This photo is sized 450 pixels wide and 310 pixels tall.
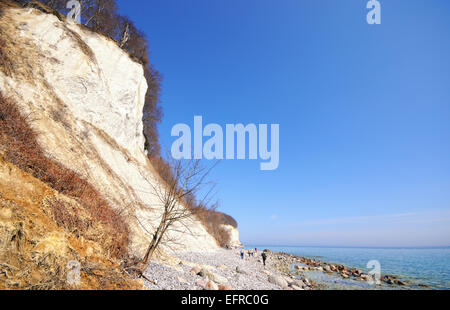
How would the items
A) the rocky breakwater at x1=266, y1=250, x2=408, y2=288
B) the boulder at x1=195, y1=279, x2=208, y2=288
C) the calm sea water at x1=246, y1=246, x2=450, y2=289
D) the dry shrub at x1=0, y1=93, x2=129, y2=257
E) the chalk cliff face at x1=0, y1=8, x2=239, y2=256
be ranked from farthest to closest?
1. the calm sea water at x1=246, y1=246, x2=450, y2=289
2. the rocky breakwater at x1=266, y1=250, x2=408, y2=288
3. the chalk cliff face at x1=0, y1=8, x2=239, y2=256
4. the dry shrub at x1=0, y1=93, x2=129, y2=257
5. the boulder at x1=195, y1=279, x2=208, y2=288

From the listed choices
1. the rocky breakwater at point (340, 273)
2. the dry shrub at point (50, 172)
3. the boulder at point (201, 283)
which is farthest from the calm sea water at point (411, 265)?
the dry shrub at point (50, 172)

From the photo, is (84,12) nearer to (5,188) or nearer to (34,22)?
(34,22)

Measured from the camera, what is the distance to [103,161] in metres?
13.7

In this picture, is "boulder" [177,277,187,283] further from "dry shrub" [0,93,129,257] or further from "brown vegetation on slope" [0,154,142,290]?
"dry shrub" [0,93,129,257]

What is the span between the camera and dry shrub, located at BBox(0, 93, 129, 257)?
24.6 feet

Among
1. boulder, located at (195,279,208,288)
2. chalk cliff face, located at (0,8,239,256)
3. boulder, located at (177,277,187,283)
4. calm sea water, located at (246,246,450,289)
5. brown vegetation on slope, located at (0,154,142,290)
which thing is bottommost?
calm sea water, located at (246,246,450,289)

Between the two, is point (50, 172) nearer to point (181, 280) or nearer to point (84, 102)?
point (181, 280)

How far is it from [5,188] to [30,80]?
32.3 feet

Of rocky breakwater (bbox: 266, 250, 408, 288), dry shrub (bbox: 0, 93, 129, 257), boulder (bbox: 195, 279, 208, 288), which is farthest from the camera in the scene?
rocky breakwater (bbox: 266, 250, 408, 288)

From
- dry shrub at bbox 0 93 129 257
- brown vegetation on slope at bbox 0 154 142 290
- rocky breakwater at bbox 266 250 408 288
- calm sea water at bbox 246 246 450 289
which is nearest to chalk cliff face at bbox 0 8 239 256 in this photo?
dry shrub at bbox 0 93 129 257

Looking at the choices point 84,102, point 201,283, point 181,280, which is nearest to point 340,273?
point 201,283

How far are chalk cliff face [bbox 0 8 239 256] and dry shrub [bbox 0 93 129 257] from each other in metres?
0.86

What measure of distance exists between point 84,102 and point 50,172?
30.1ft

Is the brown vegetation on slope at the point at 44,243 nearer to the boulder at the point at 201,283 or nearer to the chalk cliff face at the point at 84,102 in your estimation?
the boulder at the point at 201,283
